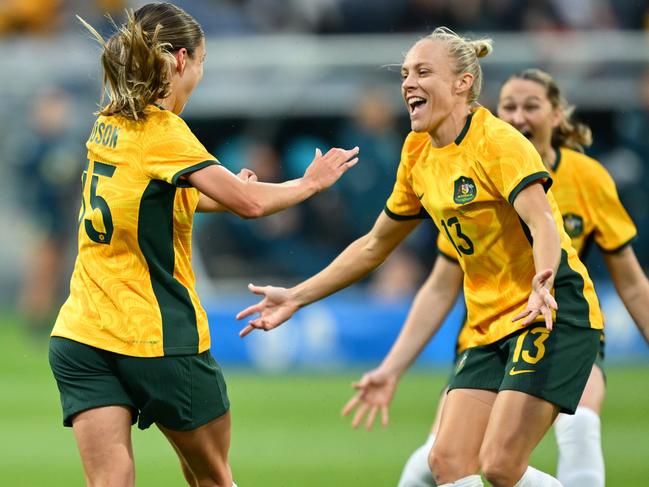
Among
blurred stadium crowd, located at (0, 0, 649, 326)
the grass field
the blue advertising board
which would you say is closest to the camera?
the grass field

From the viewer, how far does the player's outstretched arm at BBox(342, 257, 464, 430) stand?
6.09 m

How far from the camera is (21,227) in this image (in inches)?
723

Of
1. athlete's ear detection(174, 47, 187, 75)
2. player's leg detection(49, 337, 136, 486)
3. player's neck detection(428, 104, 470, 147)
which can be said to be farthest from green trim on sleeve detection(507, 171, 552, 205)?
player's leg detection(49, 337, 136, 486)

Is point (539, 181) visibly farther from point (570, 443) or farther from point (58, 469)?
point (58, 469)

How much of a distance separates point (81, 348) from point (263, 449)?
477 centimetres

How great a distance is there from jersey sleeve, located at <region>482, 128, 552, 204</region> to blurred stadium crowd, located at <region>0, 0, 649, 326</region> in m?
8.23

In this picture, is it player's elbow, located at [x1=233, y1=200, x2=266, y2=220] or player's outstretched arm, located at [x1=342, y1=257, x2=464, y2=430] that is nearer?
player's elbow, located at [x1=233, y1=200, x2=266, y2=220]

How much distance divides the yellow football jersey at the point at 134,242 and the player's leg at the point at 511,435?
→ 1.22m

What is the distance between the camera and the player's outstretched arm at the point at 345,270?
5.71 m

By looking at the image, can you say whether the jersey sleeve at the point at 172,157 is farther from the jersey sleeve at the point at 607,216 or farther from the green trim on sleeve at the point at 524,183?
the jersey sleeve at the point at 607,216

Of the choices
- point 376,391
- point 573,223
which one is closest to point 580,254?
point 573,223

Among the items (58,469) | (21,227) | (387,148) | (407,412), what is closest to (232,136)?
(387,148)

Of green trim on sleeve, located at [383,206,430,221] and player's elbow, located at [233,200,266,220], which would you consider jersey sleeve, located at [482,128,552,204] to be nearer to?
green trim on sleeve, located at [383,206,430,221]

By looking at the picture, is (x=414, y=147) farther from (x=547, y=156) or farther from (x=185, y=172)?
(x=185, y=172)
